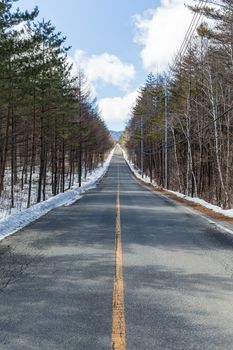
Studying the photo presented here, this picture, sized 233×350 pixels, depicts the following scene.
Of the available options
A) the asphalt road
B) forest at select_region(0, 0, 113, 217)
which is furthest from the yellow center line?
forest at select_region(0, 0, 113, 217)

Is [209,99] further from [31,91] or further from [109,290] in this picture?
[109,290]

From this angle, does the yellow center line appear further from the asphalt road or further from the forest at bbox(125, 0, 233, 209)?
the forest at bbox(125, 0, 233, 209)

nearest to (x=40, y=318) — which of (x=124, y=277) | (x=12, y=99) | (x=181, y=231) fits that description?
(x=124, y=277)

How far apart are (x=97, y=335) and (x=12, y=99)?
51.5ft

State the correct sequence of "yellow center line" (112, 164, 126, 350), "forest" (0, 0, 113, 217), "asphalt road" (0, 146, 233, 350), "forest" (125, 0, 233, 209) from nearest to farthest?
"yellow center line" (112, 164, 126, 350), "asphalt road" (0, 146, 233, 350), "forest" (0, 0, 113, 217), "forest" (125, 0, 233, 209)

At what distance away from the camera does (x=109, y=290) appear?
5926 millimetres

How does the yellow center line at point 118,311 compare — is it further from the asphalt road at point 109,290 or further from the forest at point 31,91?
the forest at point 31,91

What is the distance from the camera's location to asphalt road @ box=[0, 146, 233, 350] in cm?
418

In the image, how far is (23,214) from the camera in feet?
50.8

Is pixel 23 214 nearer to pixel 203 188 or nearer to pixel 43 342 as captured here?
pixel 43 342

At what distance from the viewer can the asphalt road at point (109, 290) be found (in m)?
4.18

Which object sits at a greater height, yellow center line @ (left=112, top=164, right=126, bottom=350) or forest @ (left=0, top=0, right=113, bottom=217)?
forest @ (left=0, top=0, right=113, bottom=217)

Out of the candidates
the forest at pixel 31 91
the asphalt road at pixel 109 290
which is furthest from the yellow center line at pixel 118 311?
the forest at pixel 31 91

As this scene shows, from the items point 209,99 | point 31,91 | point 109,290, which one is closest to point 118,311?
point 109,290
